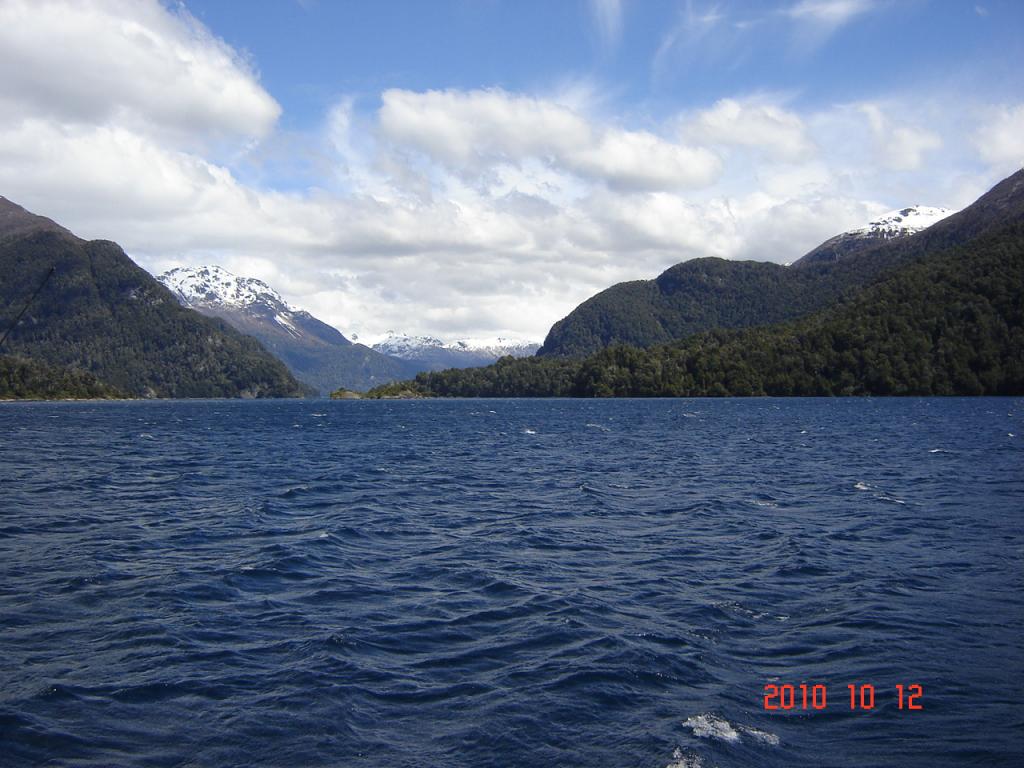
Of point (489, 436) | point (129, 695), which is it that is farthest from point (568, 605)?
point (489, 436)

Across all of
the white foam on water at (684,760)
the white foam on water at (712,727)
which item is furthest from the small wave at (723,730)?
the white foam on water at (684,760)

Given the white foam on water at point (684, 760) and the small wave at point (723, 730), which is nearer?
the white foam on water at point (684, 760)

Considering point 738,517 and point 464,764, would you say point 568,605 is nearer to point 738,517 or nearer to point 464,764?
point 464,764

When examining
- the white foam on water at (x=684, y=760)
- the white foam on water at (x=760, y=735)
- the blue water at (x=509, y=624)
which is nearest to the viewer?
the white foam on water at (x=684, y=760)

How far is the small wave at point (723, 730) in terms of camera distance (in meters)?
14.3

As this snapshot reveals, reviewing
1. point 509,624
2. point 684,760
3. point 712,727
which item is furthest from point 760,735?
point 509,624

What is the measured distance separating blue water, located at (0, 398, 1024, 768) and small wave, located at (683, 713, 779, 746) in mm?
58

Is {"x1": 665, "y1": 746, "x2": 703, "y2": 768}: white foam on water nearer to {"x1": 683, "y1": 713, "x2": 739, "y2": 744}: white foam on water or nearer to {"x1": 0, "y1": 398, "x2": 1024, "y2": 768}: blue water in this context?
{"x1": 0, "y1": 398, "x2": 1024, "y2": 768}: blue water

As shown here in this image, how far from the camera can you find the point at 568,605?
22469mm

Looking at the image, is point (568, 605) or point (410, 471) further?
point (410, 471)

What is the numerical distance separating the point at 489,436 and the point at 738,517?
215 ft

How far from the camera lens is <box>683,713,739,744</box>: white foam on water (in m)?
14.4

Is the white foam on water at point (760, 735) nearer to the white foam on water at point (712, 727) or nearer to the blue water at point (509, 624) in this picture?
the blue water at point (509, 624)

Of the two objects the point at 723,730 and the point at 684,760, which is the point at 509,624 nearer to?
the point at 723,730
